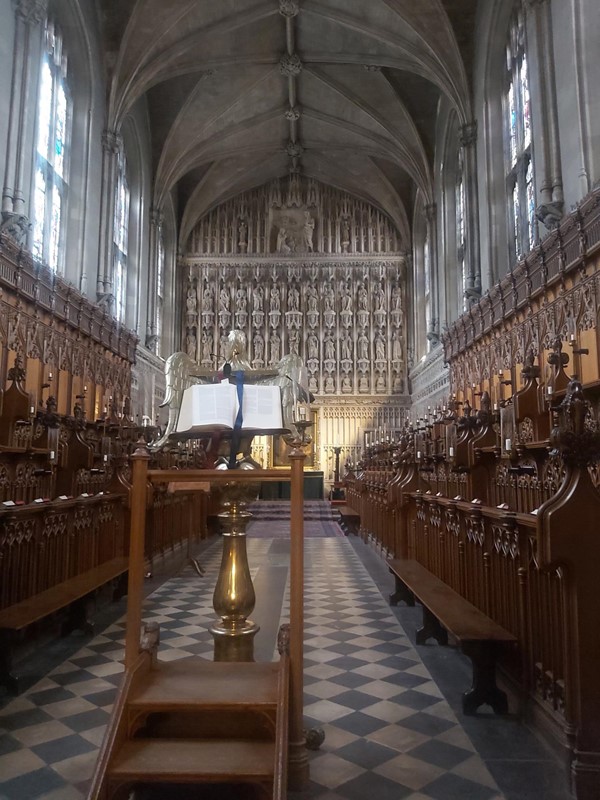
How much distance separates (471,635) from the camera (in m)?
3.38

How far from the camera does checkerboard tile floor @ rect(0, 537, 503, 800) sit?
258 cm

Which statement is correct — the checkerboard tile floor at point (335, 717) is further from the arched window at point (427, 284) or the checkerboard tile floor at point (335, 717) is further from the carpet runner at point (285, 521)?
the arched window at point (427, 284)

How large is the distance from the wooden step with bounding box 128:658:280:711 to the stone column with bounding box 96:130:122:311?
41.2ft

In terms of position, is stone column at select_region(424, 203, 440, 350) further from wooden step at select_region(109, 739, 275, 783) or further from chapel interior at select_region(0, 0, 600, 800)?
wooden step at select_region(109, 739, 275, 783)

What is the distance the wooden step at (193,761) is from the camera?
7.05 ft

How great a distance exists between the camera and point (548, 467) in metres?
4.41

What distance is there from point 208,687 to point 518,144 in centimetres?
1302

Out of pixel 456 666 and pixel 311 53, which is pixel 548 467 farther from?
pixel 311 53

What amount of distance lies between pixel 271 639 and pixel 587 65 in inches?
361

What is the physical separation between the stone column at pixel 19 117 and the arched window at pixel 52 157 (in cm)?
154

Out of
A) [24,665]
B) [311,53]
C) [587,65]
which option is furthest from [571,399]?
[311,53]

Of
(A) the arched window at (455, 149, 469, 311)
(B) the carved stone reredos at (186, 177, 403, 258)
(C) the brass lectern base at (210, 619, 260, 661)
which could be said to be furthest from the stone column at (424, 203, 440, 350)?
(C) the brass lectern base at (210, 619, 260, 661)

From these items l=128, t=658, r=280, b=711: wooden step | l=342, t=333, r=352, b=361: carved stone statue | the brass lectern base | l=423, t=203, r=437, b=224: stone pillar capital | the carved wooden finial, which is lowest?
l=128, t=658, r=280, b=711: wooden step

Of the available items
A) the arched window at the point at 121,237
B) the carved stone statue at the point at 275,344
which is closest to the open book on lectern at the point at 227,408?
the arched window at the point at 121,237
